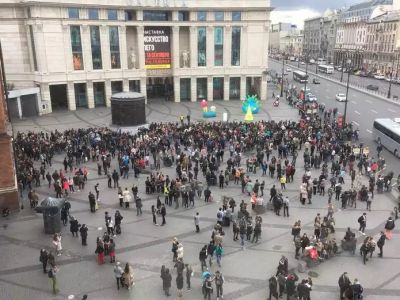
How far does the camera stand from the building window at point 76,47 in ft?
170

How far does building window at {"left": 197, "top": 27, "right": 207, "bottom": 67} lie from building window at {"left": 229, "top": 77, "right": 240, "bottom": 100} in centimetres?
518

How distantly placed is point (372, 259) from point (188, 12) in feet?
150

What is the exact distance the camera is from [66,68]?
51.6 metres

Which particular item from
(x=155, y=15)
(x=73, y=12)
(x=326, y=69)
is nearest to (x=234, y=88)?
(x=155, y=15)

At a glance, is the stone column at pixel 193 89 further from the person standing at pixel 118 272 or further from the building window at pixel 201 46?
the person standing at pixel 118 272

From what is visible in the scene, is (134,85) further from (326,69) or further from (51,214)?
(326,69)

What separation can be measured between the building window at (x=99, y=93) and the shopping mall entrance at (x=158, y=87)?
7.71 meters

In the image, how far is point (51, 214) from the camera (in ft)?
67.8

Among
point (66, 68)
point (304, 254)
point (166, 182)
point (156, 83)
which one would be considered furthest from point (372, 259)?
point (156, 83)

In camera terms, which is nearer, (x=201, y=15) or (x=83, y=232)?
(x=83, y=232)

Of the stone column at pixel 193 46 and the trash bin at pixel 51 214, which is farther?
the stone column at pixel 193 46

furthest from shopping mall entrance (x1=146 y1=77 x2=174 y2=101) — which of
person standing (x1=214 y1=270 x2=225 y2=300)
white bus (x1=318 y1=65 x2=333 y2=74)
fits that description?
white bus (x1=318 y1=65 x2=333 y2=74)

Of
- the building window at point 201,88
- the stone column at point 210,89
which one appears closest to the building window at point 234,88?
the stone column at point 210,89

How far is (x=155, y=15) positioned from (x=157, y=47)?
4184 mm
